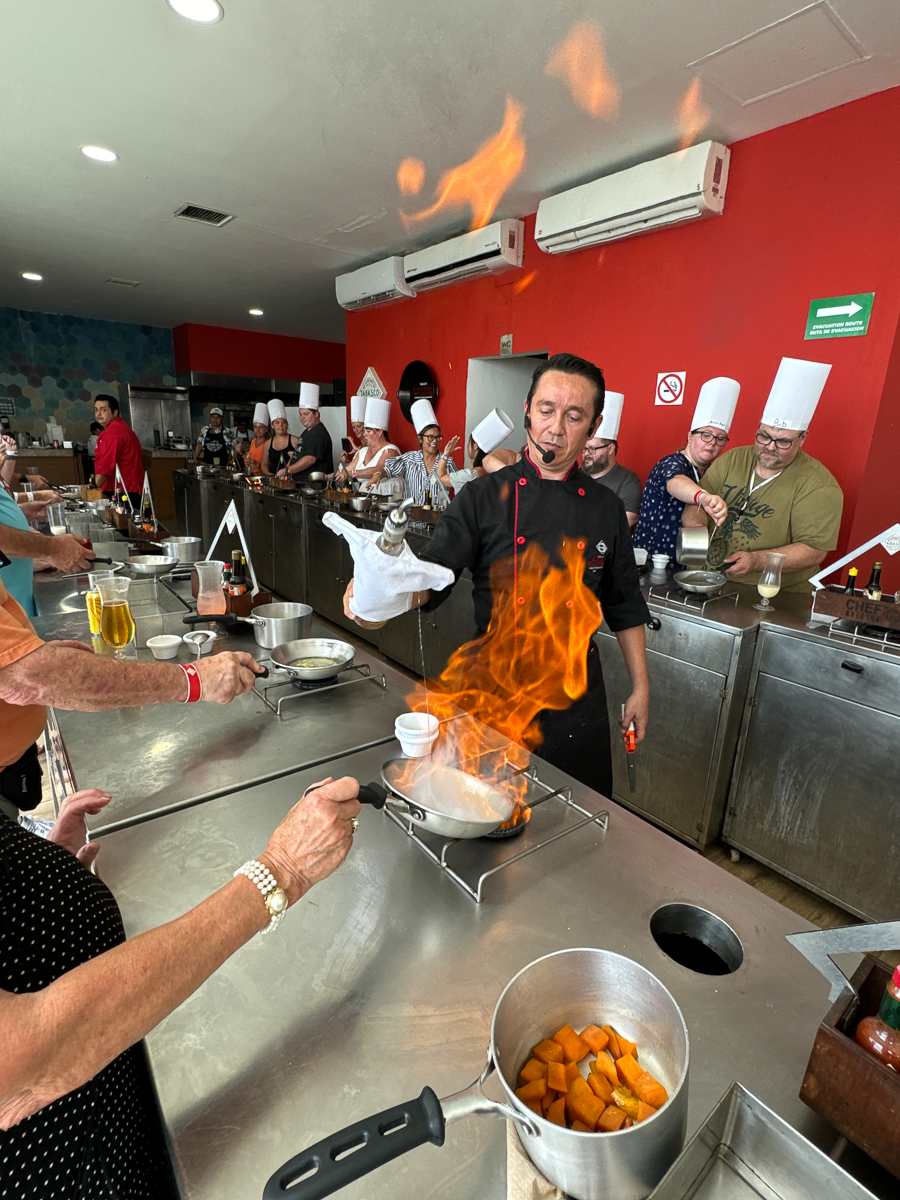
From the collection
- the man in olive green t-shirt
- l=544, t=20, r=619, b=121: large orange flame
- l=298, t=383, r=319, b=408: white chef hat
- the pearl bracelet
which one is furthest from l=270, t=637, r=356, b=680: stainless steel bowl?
l=298, t=383, r=319, b=408: white chef hat

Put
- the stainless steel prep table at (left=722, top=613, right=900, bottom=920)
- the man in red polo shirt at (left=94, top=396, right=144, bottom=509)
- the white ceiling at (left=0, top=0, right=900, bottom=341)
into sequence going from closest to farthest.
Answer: the stainless steel prep table at (left=722, top=613, right=900, bottom=920) < the white ceiling at (left=0, top=0, right=900, bottom=341) < the man in red polo shirt at (left=94, top=396, right=144, bottom=509)

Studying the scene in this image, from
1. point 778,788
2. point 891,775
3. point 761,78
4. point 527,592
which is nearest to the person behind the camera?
point 527,592

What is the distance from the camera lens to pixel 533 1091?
71cm

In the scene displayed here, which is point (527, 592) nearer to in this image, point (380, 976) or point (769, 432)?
point (380, 976)

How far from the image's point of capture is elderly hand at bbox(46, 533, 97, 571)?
2482 millimetres

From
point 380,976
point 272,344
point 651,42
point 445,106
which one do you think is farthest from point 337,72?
point 272,344

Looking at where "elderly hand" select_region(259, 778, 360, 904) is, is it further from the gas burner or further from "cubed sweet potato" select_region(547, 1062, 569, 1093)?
the gas burner

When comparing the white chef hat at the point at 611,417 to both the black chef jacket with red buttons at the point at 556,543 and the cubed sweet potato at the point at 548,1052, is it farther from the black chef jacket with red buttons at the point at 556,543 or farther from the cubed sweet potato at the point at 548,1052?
the cubed sweet potato at the point at 548,1052

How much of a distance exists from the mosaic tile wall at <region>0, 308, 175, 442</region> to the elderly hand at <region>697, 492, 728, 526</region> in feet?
38.0

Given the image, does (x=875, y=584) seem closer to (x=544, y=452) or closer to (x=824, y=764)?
(x=824, y=764)

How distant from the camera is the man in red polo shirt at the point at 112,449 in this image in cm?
661

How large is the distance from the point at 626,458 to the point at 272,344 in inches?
356

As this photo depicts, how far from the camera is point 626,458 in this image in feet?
15.1

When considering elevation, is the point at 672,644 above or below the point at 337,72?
below
